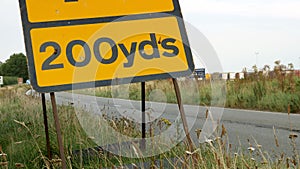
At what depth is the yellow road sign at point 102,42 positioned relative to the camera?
3.01 m

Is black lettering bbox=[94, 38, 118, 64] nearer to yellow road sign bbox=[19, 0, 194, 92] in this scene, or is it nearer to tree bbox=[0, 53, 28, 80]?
yellow road sign bbox=[19, 0, 194, 92]

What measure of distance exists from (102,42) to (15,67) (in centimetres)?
8775

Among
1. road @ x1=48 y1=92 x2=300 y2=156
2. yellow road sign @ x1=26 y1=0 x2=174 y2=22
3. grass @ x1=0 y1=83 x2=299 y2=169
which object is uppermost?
yellow road sign @ x1=26 y1=0 x2=174 y2=22

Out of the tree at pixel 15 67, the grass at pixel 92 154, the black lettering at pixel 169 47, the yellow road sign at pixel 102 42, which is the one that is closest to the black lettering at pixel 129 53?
the yellow road sign at pixel 102 42

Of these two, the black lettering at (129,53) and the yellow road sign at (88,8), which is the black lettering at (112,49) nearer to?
the black lettering at (129,53)

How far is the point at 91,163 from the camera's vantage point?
4.07 metres

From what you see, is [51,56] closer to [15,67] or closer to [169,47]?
[169,47]

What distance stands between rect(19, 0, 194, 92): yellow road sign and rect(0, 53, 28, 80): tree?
8329 centimetres

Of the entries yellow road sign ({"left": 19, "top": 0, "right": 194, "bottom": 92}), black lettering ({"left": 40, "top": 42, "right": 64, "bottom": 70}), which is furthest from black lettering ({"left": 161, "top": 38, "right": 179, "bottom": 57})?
black lettering ({"left": 40, "top": 42, "right": 64, "bottom": 70})

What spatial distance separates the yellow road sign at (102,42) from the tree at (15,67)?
83.3 meters

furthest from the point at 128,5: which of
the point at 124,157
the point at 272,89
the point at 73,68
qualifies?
the point at 272,89

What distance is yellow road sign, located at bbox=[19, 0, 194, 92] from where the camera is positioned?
301 cm

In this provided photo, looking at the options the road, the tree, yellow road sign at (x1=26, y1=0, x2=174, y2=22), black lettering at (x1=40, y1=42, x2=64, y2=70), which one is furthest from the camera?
the tree

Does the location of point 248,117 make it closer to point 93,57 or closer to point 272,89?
point 272,89
